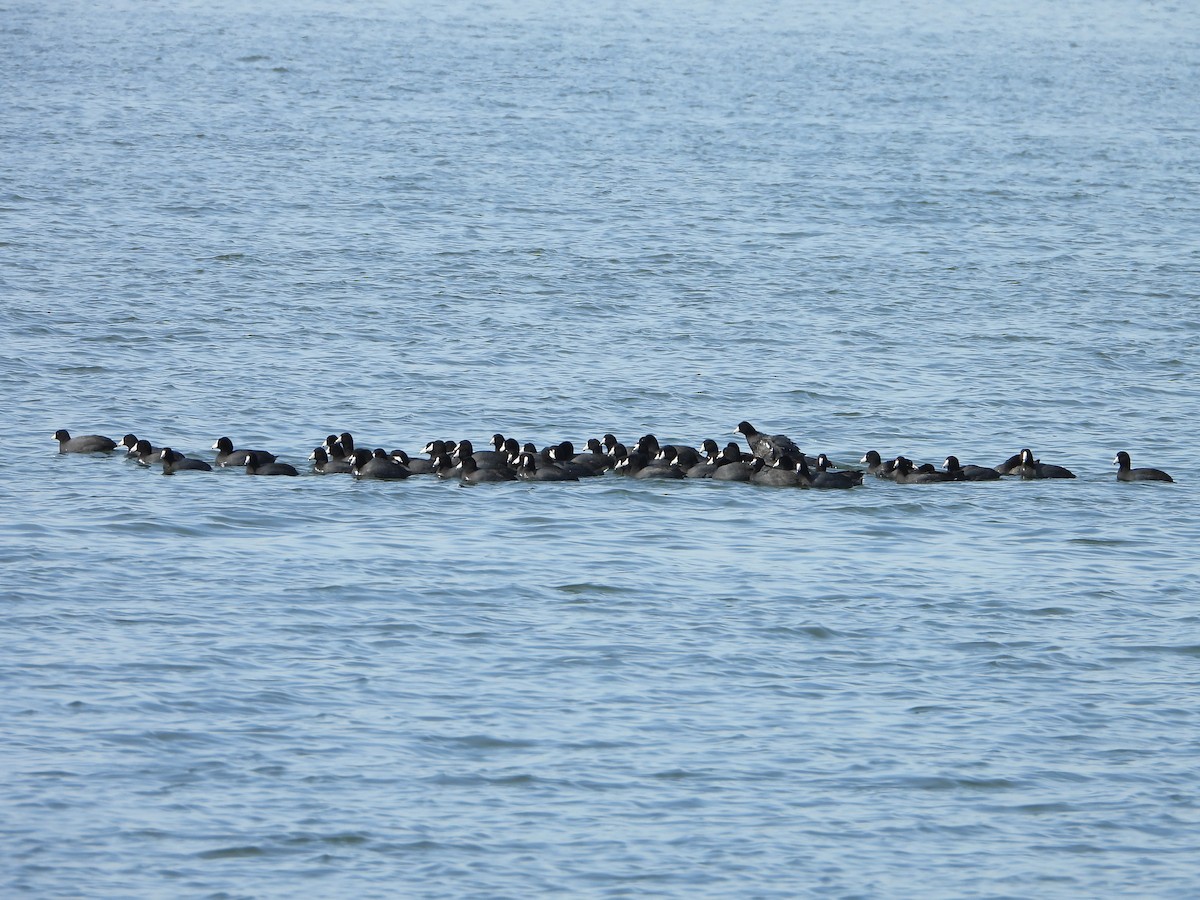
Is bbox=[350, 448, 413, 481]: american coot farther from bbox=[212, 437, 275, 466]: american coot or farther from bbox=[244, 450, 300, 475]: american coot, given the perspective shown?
bbox=[212, 437, 275, 466]: american coot

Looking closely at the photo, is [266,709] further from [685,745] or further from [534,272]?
[534,272]

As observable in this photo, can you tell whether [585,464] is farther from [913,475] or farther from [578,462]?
[913,475]

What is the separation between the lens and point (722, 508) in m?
21.7

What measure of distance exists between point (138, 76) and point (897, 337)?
133ft

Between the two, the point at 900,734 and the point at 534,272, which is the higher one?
the point at 534,272

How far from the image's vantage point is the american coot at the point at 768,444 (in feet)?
74.8

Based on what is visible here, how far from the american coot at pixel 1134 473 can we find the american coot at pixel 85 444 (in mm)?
12103

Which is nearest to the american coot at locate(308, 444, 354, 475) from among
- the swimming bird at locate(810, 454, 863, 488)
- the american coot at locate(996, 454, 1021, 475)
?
the swimming bird at locate(810, 454, 863, 488)

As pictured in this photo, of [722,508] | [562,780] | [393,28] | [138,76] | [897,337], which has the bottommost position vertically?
[562,780]

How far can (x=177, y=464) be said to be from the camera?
861 inches

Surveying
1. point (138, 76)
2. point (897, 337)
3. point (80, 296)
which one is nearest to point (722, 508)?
point (897, 337)

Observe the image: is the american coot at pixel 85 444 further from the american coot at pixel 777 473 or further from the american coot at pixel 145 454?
the american coot at pixel 777 473

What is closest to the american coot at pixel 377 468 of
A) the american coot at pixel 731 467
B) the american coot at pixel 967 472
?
the american coot at pixel 731 467

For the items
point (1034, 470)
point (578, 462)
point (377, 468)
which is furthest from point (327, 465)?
point (1034, 470)
